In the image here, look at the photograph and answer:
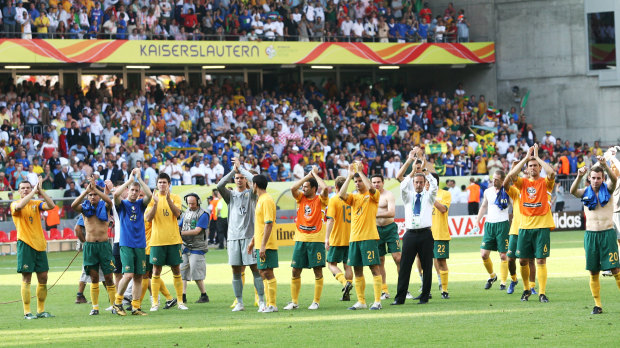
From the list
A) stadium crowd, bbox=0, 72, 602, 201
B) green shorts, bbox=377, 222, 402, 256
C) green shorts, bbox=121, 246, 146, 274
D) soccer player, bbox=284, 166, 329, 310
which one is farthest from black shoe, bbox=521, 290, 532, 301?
stadium crowd, bbox=0, 72, 602, 201

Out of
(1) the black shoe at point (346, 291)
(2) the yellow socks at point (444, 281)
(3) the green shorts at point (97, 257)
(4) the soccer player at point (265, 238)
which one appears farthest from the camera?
(2) the yellow socks at point (444, 281)

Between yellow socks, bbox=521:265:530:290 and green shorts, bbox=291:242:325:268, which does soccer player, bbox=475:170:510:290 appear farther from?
green shorts, bbox=291:242:325:268

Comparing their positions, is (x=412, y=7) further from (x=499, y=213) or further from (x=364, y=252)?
(x=364, y=252)

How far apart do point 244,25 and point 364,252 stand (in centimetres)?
2782

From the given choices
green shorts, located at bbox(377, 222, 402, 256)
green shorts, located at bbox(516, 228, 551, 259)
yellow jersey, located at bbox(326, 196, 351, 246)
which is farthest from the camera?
green shorts, located at bbox(377, 222, 402, 256)

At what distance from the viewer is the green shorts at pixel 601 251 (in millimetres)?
15102

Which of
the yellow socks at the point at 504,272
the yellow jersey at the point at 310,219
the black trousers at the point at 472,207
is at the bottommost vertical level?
the yellow socks at the point at 504,272

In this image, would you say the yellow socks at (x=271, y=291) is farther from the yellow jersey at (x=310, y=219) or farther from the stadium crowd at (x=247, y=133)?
the stadium crowd at (x=247, y=133)

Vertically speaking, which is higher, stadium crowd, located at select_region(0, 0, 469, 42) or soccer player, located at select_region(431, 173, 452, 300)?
stadium crowd, located at select_region(0, 0, 469, 42)

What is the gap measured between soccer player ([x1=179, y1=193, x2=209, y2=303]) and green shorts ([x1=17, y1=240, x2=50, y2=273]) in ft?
9.88

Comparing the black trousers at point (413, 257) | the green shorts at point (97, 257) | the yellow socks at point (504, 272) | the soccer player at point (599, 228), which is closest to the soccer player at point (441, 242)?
the black trousers at point (413, 257)

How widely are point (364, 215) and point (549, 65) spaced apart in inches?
1408

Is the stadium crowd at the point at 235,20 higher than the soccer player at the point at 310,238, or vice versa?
the stadium crowd at the point at 235,20

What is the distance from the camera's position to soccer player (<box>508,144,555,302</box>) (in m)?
17.0
